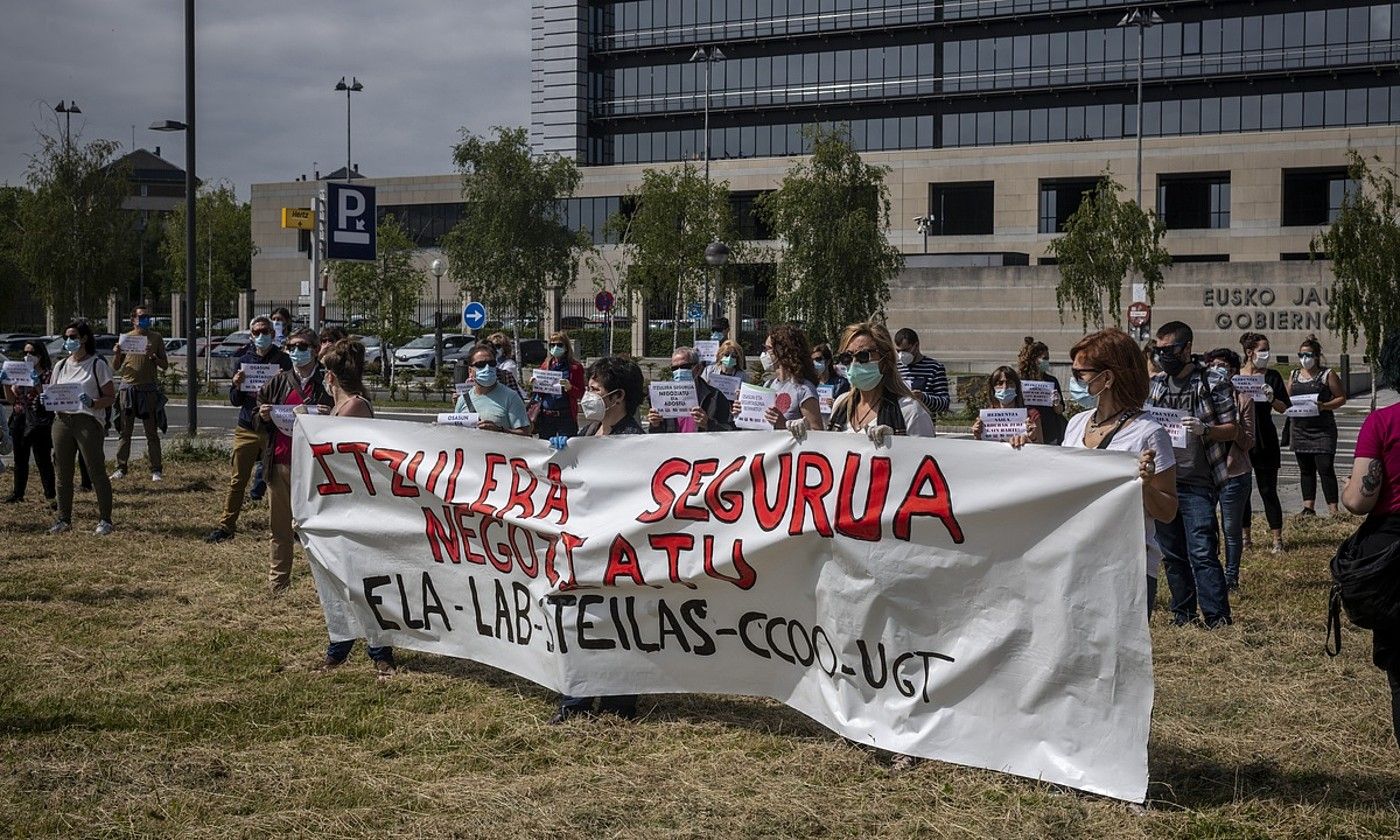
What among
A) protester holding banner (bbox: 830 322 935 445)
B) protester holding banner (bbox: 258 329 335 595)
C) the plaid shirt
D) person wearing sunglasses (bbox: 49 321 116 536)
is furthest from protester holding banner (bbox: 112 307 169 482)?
the plaid shirt

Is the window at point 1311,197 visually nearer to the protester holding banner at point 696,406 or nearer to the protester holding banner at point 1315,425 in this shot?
the protester holding banner at point 1315,425

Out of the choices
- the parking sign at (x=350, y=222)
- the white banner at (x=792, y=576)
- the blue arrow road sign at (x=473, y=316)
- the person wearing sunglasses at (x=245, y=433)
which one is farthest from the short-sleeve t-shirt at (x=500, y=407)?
the blue arrow road sign at (x=473, y=316)

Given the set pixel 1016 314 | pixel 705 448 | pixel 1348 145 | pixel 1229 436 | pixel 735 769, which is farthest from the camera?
pixel 1348 145

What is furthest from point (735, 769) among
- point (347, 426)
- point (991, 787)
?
point (347, 426)

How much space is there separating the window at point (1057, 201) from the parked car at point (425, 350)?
28723 millimetres

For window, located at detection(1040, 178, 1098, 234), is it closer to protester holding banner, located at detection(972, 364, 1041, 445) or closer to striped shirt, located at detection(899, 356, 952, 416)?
striped shirt, located at detection(899, 356, 952, 416)

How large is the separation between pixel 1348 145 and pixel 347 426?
59.0m

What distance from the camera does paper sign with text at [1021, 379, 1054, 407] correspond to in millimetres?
11180

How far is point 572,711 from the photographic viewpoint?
6.79 meters

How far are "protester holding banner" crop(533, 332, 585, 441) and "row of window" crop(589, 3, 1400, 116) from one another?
54.3 metres

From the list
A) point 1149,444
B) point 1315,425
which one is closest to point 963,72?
point 1315,425

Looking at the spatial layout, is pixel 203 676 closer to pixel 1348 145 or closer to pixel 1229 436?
pixel 1229 436

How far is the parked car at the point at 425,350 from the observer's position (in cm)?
4734

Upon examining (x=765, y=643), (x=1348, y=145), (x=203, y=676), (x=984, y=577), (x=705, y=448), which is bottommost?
(x=203, y=676)
